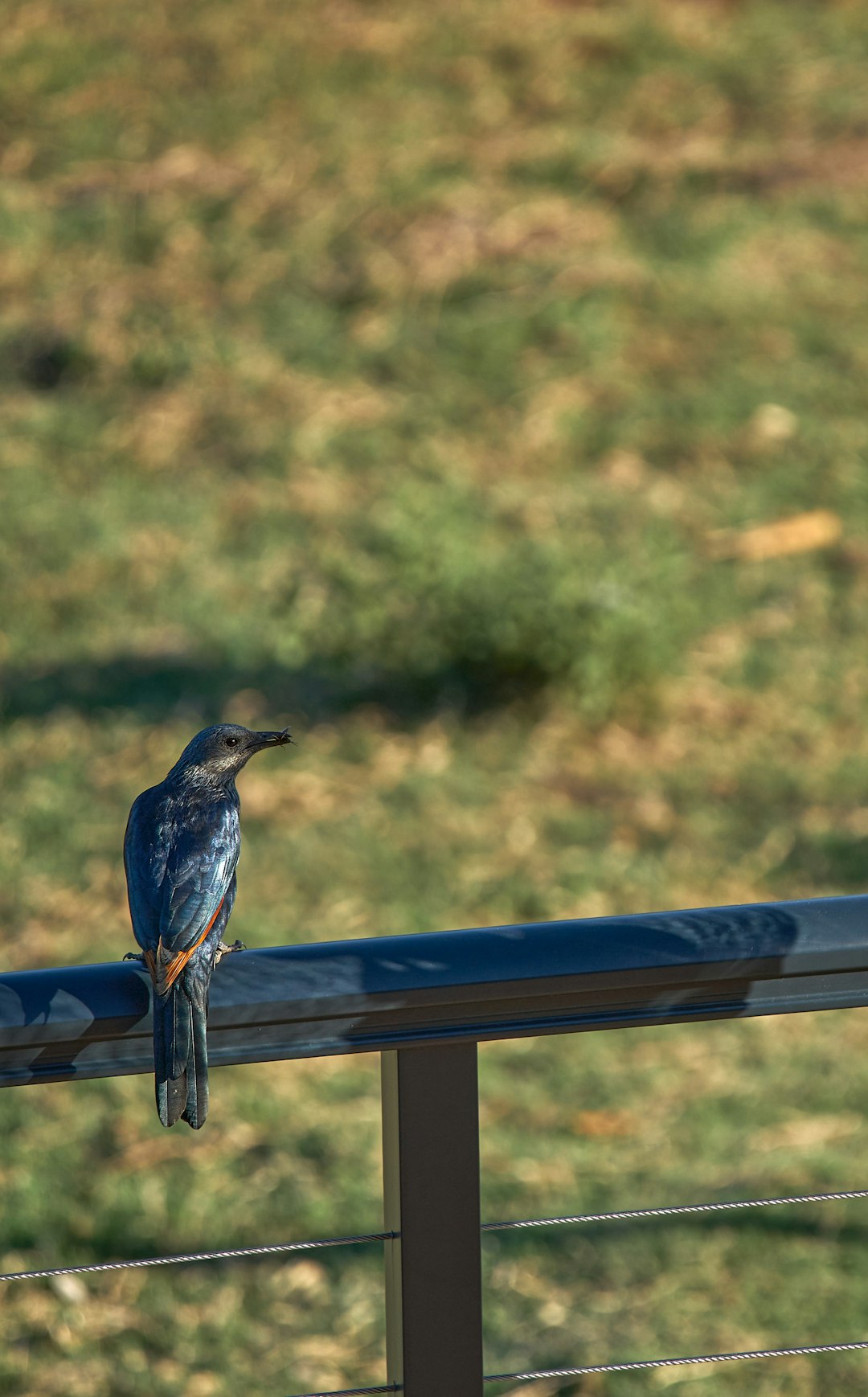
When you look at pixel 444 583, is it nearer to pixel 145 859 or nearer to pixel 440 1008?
pixel 145 859

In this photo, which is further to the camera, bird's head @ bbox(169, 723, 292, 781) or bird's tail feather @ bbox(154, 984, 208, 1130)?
bird's head @ bbox(169, 723, 292, 781)

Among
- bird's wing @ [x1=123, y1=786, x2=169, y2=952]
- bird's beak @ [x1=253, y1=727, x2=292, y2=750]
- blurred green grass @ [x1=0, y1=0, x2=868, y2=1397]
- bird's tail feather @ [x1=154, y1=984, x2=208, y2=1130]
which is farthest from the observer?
blurred green grass @ [x1=0, y1=0, x2=868, y2=1397]

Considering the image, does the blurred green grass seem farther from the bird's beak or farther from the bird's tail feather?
the bird's tail feather

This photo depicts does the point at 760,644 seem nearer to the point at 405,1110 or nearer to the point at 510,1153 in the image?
the point at 510,1153

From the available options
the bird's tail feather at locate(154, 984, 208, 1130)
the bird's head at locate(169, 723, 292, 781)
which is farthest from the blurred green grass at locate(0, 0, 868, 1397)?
the bird's tail feather at locate(154, 984, 208, 1130)

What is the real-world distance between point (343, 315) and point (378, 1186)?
464 cm

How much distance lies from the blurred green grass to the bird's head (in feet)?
5.70

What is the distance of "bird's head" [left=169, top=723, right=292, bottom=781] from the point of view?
6.89ft

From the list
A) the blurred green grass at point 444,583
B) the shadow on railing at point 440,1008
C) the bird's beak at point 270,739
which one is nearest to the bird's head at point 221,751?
the bird's beak at point 270,739

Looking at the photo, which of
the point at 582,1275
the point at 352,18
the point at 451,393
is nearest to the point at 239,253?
the point at 451,393

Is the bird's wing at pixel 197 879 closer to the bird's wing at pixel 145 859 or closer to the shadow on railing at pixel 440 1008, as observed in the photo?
the bird's wing at pixel 145 859

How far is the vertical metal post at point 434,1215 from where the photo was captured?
1498 millimetres

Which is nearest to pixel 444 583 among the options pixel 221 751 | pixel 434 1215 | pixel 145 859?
pixel 221 751

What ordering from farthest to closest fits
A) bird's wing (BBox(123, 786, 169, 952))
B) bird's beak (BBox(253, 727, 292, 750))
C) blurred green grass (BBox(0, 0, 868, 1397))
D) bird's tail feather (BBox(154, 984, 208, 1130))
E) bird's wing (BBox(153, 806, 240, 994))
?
blurred green grass (BBox(0, 0, 868, 1397)) → bird's beak (BBox(253, 727, 292, 750)) → bird's wing (BBox(123, 786, 169, 952)) → bird's wing (BBox(153, 806, 240, 994)) → bird's tail feather (BBox(154, 984, 208, 1130))
